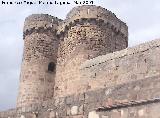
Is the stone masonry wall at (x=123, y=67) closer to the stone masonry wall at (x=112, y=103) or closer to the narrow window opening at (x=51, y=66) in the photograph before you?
the narrow window opening at (x=51, y=66)

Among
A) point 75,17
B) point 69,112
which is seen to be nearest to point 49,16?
point 75,17

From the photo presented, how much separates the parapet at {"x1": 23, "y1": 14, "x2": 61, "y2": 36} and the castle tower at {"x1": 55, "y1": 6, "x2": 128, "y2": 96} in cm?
107

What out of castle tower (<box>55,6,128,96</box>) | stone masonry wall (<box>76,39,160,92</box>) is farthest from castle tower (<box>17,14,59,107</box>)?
stone masonry wall (<box>76,39,160,92</box>)

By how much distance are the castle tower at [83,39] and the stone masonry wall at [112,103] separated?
11.5 metres

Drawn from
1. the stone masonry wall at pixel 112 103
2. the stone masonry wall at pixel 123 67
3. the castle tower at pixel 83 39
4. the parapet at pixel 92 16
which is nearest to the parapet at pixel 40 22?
the castle tower at pixel 83 39

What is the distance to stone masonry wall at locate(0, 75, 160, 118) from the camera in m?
4.45

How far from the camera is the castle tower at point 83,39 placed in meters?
18.0

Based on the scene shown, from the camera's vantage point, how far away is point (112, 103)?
16.0ft

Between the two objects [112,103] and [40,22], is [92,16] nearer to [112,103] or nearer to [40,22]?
[40,22]

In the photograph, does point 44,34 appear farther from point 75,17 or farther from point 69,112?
point 69,112

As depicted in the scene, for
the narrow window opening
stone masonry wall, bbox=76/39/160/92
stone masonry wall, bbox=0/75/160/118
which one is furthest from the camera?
the narrow window opening

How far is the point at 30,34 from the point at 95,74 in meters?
6.98

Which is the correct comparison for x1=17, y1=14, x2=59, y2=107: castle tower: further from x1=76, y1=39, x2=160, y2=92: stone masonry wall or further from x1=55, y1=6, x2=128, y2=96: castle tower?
x1=76, y1=39, x2=160, y2=92: stone masonry wall

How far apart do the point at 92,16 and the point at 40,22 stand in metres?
3.54
